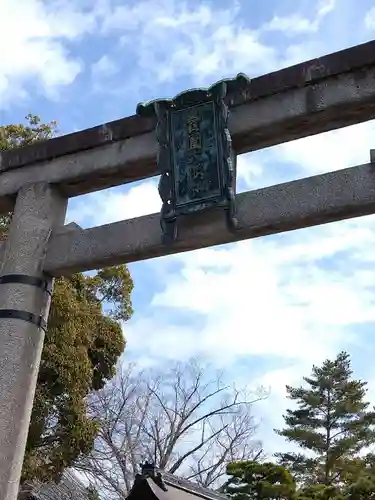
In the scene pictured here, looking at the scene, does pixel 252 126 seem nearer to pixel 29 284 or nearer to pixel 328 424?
pixel 29 284

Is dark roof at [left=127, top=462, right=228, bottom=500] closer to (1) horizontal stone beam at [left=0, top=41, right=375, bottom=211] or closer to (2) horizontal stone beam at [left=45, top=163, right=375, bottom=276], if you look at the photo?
(2) horizontal stone beam at [left=45, top=163, right=375, bottom=276]

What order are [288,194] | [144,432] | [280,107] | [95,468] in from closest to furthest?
[288,194] → [280,107] → [95,468] → [144,432]

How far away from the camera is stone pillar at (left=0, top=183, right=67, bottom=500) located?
4.12 meters

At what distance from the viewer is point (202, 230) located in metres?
4.13

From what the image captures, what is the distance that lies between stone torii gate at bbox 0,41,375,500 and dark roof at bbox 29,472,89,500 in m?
8.91

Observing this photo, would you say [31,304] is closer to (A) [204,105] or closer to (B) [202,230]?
(B) [202,230]

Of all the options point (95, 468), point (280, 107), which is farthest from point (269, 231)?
point (95, 468)

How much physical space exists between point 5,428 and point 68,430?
6.47m

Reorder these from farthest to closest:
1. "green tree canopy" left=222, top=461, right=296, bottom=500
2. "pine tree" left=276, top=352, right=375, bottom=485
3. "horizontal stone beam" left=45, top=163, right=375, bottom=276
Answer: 1. "pine tree" left=276, top=352, right=375, bottom=485
2. "green tree canopy" left=222, top=461, right=296, bottom=500
3. "horizontal stone beam" left=45, top=163, right=375, bottom=276

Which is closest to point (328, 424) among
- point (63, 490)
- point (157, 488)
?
point (63, 490)

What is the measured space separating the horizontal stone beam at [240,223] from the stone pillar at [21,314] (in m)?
0.16

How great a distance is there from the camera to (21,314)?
4.38 metres

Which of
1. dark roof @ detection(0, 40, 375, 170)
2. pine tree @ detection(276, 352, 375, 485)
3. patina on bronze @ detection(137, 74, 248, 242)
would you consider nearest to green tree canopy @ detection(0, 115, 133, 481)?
dark roof @ detection(0, 40, 375, 170)

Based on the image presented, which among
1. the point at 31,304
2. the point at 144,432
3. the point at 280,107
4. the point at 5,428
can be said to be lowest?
the point at 5,428
